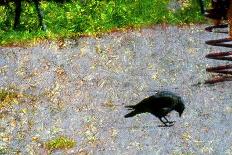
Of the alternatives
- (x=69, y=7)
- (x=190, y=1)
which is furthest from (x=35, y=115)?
(x=190, y=1)

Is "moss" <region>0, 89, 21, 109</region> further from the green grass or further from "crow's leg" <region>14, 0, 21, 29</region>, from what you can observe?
"crow's leg" <region>14, 0, 21, 29</region>

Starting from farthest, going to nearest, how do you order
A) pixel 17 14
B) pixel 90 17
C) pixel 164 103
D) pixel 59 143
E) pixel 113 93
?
pixel 90 17
pixel 17 14
pixel 113 93
pixel 59 143
pixel 164 103

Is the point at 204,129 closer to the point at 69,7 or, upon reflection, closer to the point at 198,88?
the point at 198,88

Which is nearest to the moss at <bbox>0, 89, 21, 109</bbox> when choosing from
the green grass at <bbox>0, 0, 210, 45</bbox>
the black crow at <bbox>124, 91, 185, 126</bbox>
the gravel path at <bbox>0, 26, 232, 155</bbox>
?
the gravel path at <bbox>0, 26, 232, 155</bbox>

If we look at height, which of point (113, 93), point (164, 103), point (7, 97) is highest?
point (164, 103)

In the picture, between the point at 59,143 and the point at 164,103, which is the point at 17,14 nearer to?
the point at 59,143

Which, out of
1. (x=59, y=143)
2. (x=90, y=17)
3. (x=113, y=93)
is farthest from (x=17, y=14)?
(x=59, y=143)
